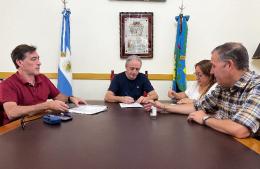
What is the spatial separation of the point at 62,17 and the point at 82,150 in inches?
117

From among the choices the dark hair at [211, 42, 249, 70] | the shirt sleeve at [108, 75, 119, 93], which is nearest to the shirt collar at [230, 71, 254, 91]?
the dark hair at [211, 42, 249, 70]

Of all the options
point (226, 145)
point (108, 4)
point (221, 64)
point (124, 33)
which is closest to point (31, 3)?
point (108, 4)

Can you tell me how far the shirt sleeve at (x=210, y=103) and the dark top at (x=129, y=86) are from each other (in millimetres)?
1330

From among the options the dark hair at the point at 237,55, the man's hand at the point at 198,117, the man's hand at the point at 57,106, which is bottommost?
the man's hand at the point at 198,117

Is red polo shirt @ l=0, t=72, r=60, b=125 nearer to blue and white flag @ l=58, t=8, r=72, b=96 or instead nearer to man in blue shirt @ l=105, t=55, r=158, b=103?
man in blue shirt @ l=105, t=55, r=158, b=103

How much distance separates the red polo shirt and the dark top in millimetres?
816

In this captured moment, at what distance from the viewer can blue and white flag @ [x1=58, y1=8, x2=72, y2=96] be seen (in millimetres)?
3574

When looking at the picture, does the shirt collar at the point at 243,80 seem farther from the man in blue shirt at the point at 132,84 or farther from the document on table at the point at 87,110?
the man in blue shirt at the point at 132,84

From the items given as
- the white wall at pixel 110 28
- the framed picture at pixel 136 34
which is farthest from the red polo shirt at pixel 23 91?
the framed picture at pixel 136 34

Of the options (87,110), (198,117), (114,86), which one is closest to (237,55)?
(198,117)

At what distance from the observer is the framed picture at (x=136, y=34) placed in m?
3.72

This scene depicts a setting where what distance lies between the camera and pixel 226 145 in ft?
3.99

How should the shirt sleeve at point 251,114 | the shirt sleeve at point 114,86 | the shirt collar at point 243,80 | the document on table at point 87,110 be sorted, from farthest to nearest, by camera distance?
1. the shirt sleeve at point 114,86
2. the document on table at point 87,110
3. the shirt collar at point 243,80
4. the shirt sleeve at point 251,114

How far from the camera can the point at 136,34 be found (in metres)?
3.77
